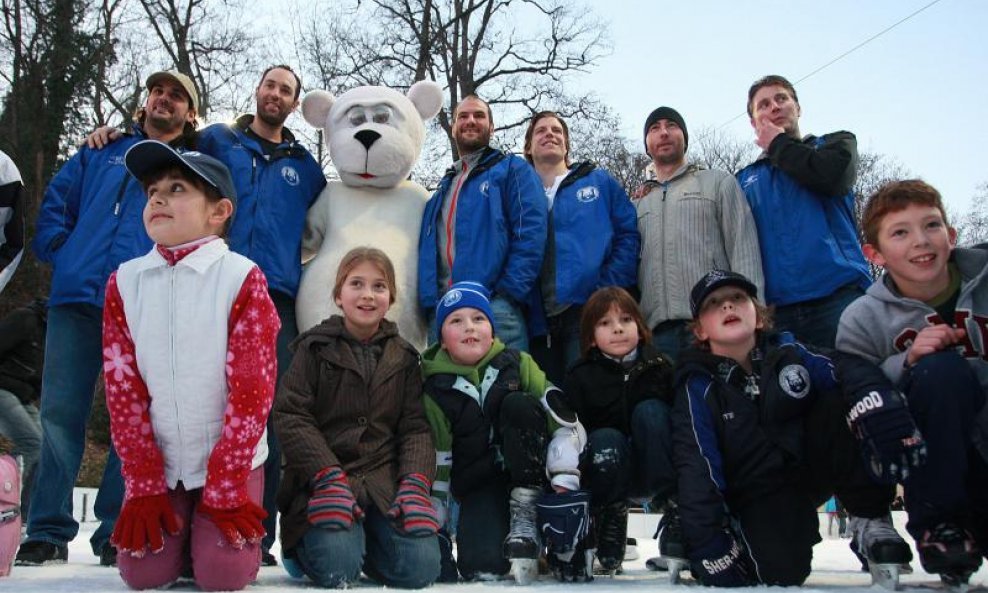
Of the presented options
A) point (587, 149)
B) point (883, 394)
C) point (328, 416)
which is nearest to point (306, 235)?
point (328, 416)

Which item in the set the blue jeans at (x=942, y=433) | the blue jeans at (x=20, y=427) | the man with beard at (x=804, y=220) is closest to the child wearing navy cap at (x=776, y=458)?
the blue jeans at (x=942, y=433)

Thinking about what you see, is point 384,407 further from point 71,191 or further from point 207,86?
point 207,86

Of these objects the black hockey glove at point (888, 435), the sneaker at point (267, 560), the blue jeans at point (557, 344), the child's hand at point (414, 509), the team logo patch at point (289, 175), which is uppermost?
the team logo patch at point (289, 175)

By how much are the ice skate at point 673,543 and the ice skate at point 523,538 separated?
1.45 feet

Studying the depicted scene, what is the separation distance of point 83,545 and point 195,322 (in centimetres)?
248

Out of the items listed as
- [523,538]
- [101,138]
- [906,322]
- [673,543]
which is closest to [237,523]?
[523,538]

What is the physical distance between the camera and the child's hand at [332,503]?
9.33ft

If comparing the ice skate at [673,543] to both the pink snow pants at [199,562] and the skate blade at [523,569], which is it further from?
the pink snow pants at [199,562]

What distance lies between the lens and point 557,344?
14.6ft

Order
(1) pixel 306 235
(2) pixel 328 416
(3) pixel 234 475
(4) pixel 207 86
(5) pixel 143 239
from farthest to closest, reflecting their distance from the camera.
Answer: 1. (4) pixel 207 86
2. (1) pixel 306 235
3. (5) pixel 143 239
4. (2) pixel 328 416
5. (3) pixel 234 475

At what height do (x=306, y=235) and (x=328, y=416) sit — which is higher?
(x=306, y=235)

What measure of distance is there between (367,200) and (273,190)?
0.46m

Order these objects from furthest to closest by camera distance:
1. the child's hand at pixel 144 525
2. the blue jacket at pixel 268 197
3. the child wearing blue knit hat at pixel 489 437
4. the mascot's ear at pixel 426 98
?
1. the mascot's ear at pixel 426 98
2. the blue jacket at pixel 268 197
3. the child wearing blue knit hat at pixel 489 437
4. the child's hand at pixel 144 525

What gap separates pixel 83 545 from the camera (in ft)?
14.9
